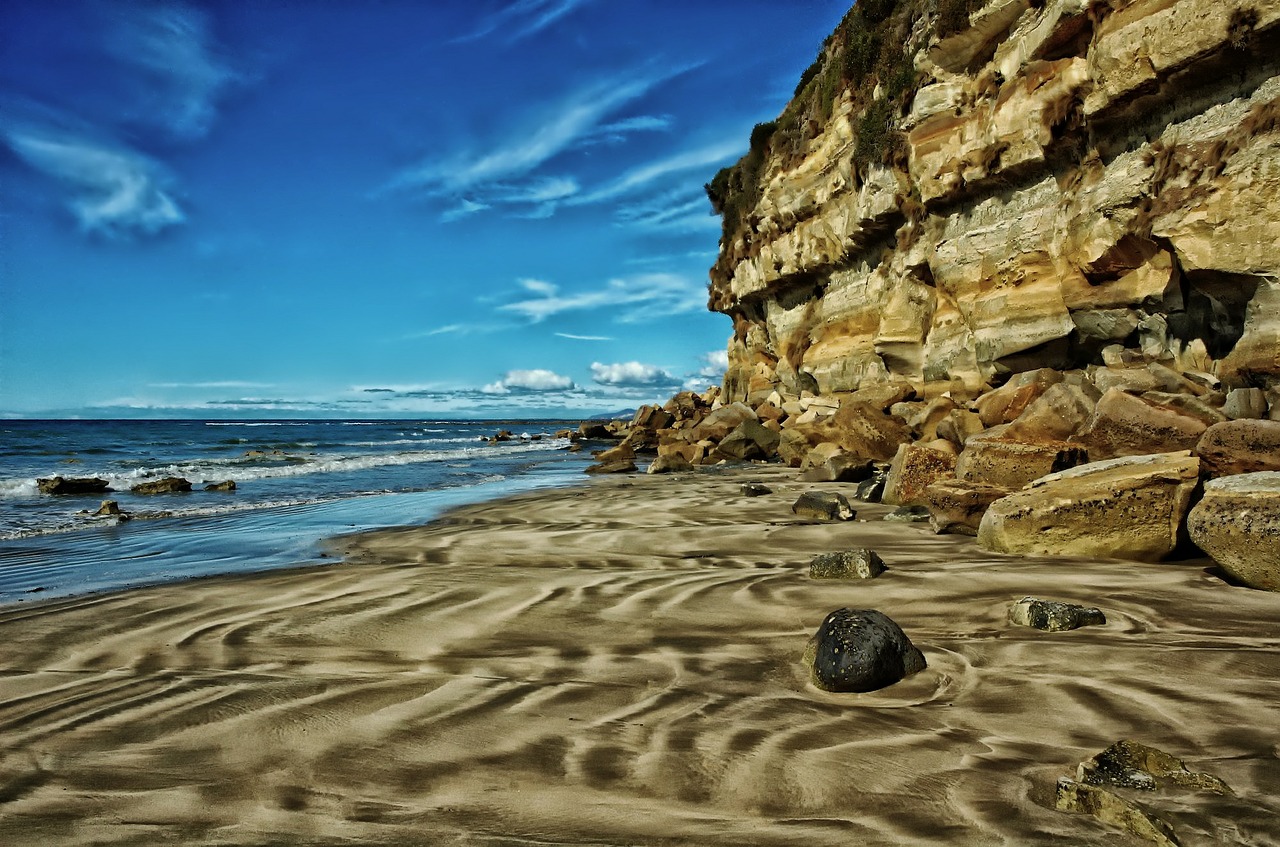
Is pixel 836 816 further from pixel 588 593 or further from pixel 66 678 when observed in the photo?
pixel 66 678

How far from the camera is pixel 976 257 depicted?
45.7 ft

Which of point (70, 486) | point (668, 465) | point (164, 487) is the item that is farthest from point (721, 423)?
point (70, 486)

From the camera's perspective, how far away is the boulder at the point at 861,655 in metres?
2.93

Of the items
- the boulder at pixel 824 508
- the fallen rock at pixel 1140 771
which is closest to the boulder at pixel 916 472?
the boulder at pixel 824 508

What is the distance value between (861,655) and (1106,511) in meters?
3.11

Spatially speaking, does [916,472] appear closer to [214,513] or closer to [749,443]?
[214,513]

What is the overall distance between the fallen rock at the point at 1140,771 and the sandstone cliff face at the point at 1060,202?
8163 mm

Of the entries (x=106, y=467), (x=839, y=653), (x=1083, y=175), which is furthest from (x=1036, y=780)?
(x=106, y=467)

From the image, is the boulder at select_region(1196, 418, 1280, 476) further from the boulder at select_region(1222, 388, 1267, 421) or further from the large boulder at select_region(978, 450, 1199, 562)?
the boulder at select_region(1222, 388, 1267, 421)

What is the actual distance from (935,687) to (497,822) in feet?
6.19

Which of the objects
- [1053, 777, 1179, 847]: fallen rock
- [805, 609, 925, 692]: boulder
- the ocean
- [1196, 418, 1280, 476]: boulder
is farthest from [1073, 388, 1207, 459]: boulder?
the ocean

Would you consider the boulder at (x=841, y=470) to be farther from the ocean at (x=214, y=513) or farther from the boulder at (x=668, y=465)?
the ocean at (x=214, y=513)

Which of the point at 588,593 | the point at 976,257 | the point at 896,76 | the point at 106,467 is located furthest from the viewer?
the point at 106,467

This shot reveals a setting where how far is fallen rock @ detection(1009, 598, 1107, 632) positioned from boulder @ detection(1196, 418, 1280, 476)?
7.65 feet
